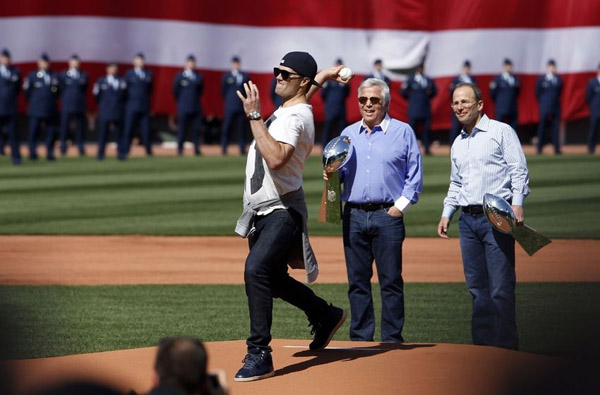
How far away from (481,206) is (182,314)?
3.08 meters

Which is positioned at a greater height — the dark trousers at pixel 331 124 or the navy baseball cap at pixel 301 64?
the navy baseball cap at pixel 301 64

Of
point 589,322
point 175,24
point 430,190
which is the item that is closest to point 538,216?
point 430,190

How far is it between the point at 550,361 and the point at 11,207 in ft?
49.2

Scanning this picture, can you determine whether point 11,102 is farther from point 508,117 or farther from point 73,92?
point 508,117

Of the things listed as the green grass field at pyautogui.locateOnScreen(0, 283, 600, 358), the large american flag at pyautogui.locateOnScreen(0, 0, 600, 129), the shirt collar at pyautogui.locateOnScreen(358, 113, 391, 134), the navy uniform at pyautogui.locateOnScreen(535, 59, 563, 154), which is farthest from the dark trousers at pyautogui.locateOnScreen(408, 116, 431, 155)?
the shirt collar at pyautogui.locateOnScreen(358, 113, 391, 134)

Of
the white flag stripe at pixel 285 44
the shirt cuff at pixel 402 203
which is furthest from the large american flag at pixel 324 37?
the shirt cuff at pixel 402 203

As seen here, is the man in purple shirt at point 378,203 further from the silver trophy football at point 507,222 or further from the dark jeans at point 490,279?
the silver trophy football at point 507,222

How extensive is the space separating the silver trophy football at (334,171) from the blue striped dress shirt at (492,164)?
0.79 m

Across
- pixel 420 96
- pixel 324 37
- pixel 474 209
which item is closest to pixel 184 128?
pixel 324 37

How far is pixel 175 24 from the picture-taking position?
101 feet

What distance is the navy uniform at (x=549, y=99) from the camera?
95.1 feet

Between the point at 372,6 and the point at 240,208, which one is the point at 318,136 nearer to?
the point at 372,6

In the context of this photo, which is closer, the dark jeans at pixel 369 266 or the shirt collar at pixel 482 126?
the shirt collar at pixel 482 126

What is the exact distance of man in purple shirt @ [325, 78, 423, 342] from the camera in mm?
7969
